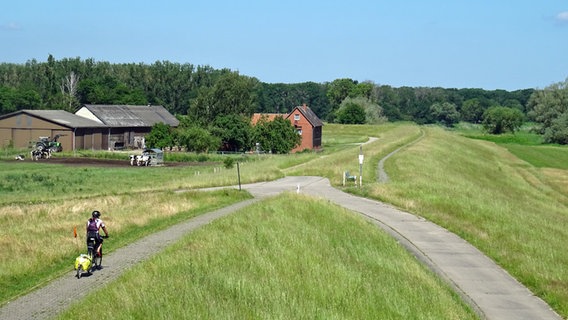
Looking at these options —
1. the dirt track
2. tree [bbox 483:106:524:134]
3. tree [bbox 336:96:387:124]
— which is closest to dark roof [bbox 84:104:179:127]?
the dirt track

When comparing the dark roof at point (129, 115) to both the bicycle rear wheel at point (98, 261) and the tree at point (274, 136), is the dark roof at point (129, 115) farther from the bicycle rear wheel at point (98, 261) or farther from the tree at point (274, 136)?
the bicycle rear wheel at point (98, 261)

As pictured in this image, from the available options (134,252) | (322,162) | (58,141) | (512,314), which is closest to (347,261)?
(512,314)

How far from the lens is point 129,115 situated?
109062 mm

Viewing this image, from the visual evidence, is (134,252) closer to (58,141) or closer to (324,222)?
(324,222)

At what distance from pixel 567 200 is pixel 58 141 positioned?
6047 centimetres

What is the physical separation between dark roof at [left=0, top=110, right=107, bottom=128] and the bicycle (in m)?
75.7

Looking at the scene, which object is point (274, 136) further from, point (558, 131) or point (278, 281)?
point (278, 281)

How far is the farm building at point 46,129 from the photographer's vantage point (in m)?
93.2

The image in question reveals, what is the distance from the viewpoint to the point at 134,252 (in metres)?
22.8

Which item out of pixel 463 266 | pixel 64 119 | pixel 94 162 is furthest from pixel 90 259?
pixel 64 119

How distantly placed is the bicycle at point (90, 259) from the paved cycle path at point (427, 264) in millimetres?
235

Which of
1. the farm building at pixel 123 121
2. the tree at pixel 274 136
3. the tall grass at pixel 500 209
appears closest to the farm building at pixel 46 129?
the farm building at pixel 123 121

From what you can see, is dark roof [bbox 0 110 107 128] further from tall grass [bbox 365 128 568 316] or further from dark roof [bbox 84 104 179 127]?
tall grass [bbox 365 128 568 316]

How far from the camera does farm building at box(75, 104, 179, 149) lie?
4028 inches
